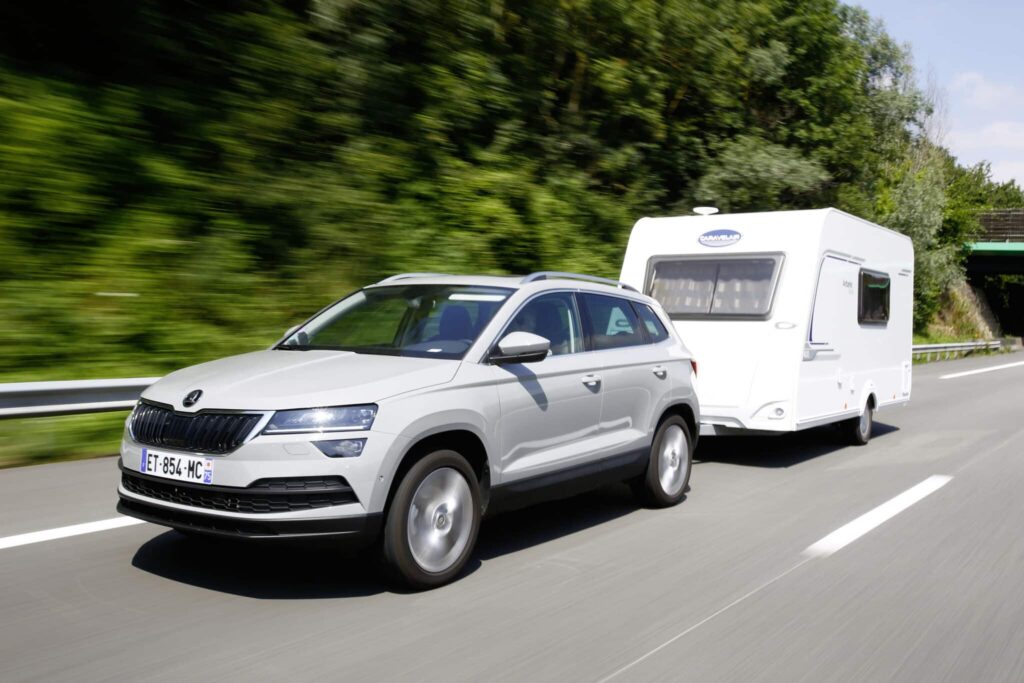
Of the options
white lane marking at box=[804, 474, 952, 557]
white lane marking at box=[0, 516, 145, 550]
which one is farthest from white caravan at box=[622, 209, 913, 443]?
white lane marking at box=[0, 516, 145, 550]

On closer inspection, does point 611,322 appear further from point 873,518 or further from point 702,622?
point 702,622

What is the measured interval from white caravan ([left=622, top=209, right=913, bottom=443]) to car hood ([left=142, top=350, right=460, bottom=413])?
197 inches

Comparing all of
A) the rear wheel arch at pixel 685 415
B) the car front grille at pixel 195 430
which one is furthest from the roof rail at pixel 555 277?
the car front grille at pixel 195 430

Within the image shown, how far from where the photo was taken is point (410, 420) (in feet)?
16.4

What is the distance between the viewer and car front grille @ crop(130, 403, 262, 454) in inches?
186

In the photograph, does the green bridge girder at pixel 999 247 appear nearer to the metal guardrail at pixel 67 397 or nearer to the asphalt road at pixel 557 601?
the asphalt road at pixel 557 601

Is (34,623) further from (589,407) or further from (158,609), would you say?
(589,407)

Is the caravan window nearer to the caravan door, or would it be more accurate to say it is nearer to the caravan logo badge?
the caravan door

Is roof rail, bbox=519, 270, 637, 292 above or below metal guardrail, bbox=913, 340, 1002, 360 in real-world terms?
above

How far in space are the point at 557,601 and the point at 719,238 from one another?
20.8ft

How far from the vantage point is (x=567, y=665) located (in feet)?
13.6

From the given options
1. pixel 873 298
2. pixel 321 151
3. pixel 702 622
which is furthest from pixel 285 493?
pixel 321 151

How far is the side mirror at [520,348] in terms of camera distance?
5652 millimetres

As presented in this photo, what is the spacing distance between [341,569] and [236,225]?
25.0 ft
